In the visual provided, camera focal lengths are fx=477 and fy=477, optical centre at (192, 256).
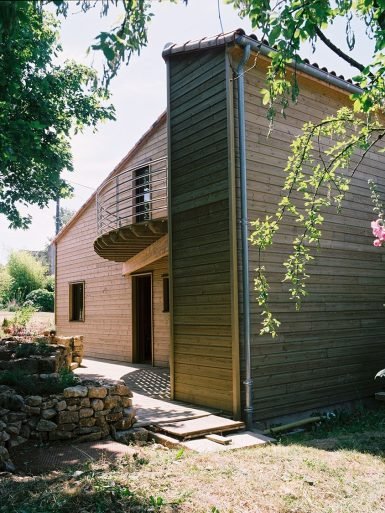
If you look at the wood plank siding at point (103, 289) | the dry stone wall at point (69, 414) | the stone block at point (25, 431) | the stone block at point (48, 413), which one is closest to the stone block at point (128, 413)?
the dry stone wall at point (69, 414)

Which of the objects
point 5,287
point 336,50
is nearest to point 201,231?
point 336,50

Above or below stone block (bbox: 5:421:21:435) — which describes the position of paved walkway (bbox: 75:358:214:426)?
below

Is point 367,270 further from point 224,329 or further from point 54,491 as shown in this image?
point 54,491

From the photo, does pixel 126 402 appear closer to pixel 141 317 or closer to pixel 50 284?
pixel 141 317

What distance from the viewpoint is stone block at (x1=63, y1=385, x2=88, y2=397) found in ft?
18.3

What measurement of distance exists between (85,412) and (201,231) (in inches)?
115

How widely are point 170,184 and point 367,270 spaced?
3.73 meters

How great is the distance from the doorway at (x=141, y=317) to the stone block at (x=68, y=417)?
20.4 feet

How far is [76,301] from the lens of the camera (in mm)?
15406

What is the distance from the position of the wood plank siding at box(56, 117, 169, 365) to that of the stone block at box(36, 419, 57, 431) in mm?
5341

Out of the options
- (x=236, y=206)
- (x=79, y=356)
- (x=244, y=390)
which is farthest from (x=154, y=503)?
(x=79, y=356)

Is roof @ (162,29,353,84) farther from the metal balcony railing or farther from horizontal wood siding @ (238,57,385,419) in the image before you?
the metal balcony railing

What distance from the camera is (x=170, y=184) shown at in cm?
761

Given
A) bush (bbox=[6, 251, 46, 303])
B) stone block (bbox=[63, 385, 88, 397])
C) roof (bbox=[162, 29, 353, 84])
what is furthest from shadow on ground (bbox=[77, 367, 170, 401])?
bush (bbox=[6, 251, 46, 303])
